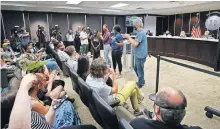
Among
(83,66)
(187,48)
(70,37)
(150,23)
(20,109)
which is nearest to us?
(20,109)

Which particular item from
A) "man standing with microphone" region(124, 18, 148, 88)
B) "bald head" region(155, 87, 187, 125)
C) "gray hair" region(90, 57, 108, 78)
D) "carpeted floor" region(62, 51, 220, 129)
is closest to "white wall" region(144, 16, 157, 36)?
"carpeted floor" region(62, 51, 220, 129)

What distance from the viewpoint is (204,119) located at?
90.1 inches

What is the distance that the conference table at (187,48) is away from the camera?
521 centimetres

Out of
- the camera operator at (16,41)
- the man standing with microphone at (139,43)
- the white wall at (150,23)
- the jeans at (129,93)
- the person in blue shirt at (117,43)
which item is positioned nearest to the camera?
the jeans at (129,93)

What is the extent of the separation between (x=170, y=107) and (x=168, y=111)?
0.08 ft

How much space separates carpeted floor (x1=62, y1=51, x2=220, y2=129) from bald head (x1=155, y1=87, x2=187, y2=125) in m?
1.31

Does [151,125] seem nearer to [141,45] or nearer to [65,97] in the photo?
[65,97]

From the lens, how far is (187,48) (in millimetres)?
6207

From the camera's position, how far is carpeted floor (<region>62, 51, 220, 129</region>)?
229cm

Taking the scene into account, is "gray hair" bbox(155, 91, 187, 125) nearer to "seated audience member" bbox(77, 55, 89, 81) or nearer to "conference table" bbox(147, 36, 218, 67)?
"seated audience member" bbox(77, 55, 89, 81)

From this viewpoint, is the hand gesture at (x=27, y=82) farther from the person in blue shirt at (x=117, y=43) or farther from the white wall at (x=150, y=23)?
the white wall at (x=150, y=23)

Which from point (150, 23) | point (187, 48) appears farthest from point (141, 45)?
point (150, 23)

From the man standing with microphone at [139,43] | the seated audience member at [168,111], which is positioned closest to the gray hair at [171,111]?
the seated audience member at [168,111]

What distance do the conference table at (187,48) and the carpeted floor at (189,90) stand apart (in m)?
1.08
